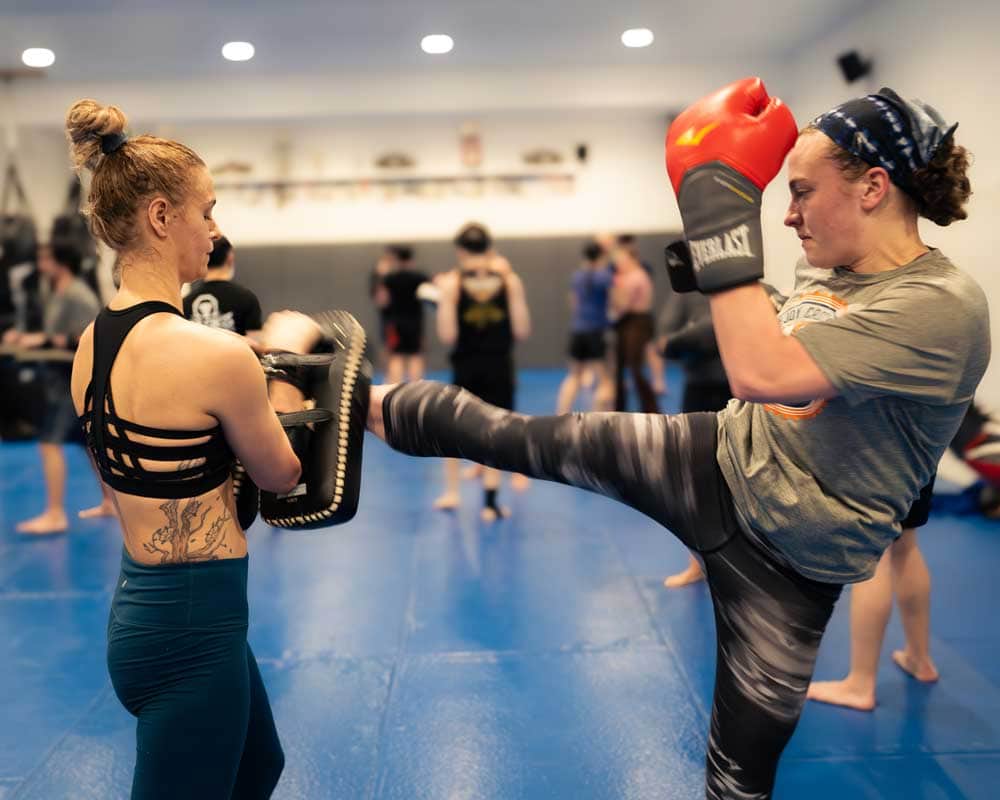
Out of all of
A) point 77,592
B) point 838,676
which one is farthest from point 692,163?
point 77,592

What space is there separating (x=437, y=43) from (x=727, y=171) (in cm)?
605

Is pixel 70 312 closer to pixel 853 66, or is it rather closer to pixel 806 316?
pixel 806 316

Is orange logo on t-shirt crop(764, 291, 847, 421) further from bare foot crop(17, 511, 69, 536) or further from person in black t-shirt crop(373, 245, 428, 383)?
person in black t-shirt crop(373, 245, 428, 383)

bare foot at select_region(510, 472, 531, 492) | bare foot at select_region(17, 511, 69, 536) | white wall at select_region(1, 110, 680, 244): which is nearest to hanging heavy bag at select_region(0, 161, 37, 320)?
white wall at select_region(1, 110, 680, 244)

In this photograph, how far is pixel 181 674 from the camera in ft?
4.12

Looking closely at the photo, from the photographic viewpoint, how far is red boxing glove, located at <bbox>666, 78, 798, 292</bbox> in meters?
1.18

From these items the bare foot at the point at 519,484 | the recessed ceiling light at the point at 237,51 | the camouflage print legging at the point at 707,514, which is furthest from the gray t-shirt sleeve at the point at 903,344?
the recessed ceiling light at the point at 237,51

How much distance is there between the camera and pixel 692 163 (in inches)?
48.8

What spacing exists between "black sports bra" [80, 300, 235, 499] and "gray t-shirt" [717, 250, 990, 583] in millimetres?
884

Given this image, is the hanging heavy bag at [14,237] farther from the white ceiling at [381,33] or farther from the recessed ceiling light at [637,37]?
the recessed ceiling light at [637,37]

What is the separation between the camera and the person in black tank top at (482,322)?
434 centimetres

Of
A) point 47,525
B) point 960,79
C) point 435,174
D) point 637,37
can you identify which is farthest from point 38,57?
point 960,79

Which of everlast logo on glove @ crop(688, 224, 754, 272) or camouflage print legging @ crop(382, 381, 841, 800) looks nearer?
everlast logo on glove @ crop(688, 224, 754, 272)

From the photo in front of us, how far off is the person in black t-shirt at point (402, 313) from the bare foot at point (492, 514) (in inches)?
93.1
